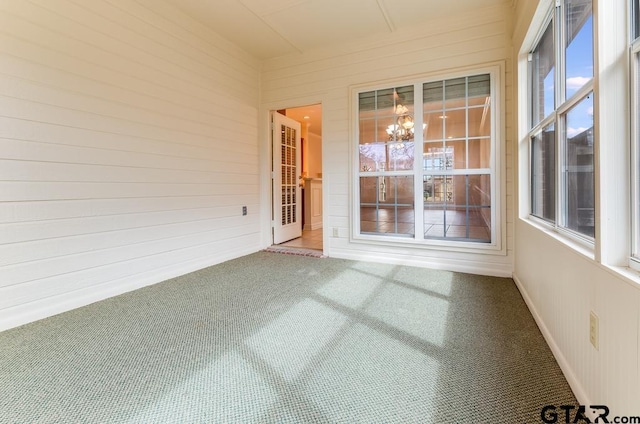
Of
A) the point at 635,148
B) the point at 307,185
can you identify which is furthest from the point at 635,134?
the point at 307,185

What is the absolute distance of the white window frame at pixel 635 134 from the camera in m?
1.02

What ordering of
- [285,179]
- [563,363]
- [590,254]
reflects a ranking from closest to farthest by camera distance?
[590,254], [563,363], [285,179]

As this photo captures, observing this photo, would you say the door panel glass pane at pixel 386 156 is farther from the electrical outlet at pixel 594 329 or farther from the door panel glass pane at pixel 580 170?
the electrical outlet at pixel 594 329

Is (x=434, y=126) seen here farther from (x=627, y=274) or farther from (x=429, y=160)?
(x=627, y=274)

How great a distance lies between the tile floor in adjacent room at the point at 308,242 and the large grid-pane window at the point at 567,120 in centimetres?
294

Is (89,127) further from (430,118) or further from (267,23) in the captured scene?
(430,118)

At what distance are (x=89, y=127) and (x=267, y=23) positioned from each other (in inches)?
85.9

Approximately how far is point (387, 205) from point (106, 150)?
9.78ft

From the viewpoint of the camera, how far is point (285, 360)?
1.57 meters

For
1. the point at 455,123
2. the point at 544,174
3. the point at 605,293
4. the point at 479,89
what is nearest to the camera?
the point at 605,293

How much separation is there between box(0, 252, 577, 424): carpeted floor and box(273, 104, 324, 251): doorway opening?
7.07 ft

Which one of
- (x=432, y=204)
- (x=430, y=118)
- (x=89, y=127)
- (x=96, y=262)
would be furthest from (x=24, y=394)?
(x=430, y=118)

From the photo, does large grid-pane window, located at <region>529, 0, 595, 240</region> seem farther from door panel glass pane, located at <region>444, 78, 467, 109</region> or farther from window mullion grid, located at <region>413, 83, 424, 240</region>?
window mullion grid, located at <region>413, 83, 424, 240</region>

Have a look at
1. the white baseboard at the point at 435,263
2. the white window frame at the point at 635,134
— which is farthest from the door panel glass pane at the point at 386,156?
the white window frame at the point at 635,134
